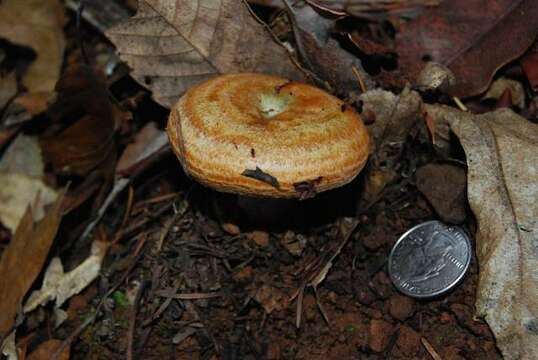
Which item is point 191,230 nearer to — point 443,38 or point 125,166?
point 125,166

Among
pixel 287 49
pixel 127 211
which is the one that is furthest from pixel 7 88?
pixel 287 49

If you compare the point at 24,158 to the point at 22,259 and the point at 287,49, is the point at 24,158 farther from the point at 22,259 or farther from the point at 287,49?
the point at 287,49

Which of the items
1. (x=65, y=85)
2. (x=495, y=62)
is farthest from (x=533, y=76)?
(x=65, y=85)

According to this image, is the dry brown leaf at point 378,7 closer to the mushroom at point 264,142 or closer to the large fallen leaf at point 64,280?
the mushroom at point 264,142

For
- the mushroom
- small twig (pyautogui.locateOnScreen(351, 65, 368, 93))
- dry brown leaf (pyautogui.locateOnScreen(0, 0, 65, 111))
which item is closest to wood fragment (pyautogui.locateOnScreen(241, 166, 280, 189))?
the mushroom

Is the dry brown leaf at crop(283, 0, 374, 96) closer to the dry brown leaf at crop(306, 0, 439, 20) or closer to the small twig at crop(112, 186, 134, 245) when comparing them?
the dry brown leaf at crop(306, 0, 439, 20)
